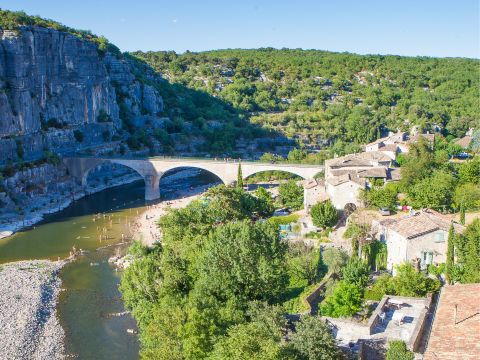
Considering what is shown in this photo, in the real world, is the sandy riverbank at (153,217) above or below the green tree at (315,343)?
below

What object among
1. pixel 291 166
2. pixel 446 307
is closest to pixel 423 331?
pixel 446 307

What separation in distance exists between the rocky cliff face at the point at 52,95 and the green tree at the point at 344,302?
44.9 m

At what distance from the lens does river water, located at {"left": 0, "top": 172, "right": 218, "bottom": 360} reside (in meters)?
25.8

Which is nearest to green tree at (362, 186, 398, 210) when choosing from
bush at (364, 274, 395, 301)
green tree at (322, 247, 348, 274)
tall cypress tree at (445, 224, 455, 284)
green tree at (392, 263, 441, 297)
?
A: green tree at (322, 247, 348, 274)

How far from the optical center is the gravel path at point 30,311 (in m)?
24.9

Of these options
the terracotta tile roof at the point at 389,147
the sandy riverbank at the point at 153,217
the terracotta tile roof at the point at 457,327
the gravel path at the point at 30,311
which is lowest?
the sandy riverbank at the point at 153,217

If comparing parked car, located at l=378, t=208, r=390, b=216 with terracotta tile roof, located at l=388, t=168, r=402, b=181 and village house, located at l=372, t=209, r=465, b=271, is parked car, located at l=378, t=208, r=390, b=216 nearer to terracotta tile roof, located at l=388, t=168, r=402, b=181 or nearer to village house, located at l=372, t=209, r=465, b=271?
village house, located at l=372, t=209, r=465, b=271

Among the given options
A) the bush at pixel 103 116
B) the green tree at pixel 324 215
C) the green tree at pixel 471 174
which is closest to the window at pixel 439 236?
the green tree at pixel 324 215

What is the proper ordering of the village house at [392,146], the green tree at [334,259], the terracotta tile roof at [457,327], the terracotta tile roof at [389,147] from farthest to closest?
the terracotta tile roof at [389,147] < the village house at [392,146] < the green tree at [334,259] < the terracotta tile roof at [457,327]

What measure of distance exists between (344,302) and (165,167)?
41.0 m

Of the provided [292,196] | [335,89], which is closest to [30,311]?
[292,196]

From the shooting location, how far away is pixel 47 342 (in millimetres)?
25578

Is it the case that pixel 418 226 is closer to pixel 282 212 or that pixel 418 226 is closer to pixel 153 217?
pixel 282 212

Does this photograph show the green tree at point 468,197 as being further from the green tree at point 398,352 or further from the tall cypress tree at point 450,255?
the green tree at point 398,352
